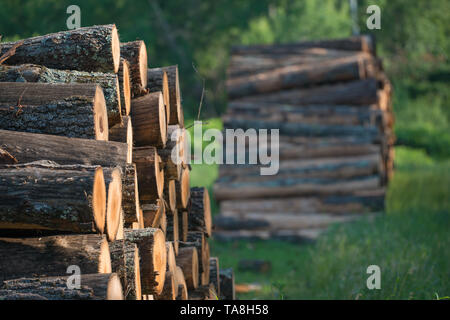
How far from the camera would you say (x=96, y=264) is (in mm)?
2994

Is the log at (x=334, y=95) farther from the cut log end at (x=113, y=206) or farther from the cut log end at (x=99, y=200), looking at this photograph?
the cut log end at (x=99, y=200)

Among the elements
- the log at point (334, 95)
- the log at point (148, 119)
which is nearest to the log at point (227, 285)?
the log at point (148, 119)

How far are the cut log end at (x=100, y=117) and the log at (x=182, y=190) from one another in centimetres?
145

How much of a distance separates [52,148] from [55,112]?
25 cm

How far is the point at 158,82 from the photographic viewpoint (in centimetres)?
449

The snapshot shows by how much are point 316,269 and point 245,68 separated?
6.18m

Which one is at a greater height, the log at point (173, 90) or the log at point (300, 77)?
the log at point (300, 77)

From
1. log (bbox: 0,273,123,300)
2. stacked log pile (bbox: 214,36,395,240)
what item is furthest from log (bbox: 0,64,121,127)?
stacked log pile (bbox: 214,36,395,240)

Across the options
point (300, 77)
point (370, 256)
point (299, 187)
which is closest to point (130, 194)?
point (370, 256)

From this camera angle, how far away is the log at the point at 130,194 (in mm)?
3639

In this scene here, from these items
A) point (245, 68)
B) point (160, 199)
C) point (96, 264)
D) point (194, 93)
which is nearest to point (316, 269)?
point (160, 199)

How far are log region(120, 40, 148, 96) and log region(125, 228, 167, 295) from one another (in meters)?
1.12
